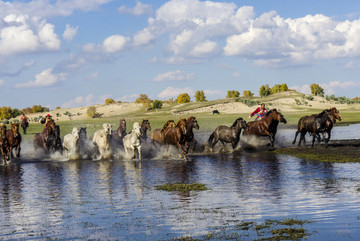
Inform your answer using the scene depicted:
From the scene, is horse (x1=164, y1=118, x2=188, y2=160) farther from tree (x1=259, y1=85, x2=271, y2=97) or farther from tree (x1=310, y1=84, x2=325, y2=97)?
tree (x1=310, y1=84, x2=325, y2=97)

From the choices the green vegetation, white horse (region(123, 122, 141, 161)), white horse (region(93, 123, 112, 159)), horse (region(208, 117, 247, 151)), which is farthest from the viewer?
horse (region(208, 117, 247, 151))

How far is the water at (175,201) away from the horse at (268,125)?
684 cm

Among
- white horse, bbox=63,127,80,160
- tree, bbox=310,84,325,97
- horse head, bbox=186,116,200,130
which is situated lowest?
white horse, bbox=63,127,80,160

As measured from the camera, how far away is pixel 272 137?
96.1ft

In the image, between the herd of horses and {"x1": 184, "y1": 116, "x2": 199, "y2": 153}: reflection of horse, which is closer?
{"x1": 184, "y1": 116, "x2": 199, "y2": 153}: reflection of horse

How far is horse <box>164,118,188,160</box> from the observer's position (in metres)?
25.9

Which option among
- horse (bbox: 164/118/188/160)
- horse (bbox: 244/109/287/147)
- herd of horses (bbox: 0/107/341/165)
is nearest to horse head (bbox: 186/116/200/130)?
herd of horses (bbox: 0/107/341/165)

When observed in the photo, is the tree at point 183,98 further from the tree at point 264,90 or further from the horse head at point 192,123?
the horse head at point 192,123

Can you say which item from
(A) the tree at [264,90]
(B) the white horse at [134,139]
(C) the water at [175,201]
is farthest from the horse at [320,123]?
(A) the tree at [264,90]

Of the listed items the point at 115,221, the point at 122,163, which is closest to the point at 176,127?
the point at 122,163

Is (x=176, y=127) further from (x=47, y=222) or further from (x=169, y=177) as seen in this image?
(x=47, y=222)

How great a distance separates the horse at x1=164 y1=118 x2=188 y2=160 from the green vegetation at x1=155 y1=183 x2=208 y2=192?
9.03 meters

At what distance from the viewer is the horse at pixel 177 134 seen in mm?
25859

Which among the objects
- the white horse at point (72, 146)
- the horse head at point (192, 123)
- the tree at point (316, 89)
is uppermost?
the tree at point (316, 89)
